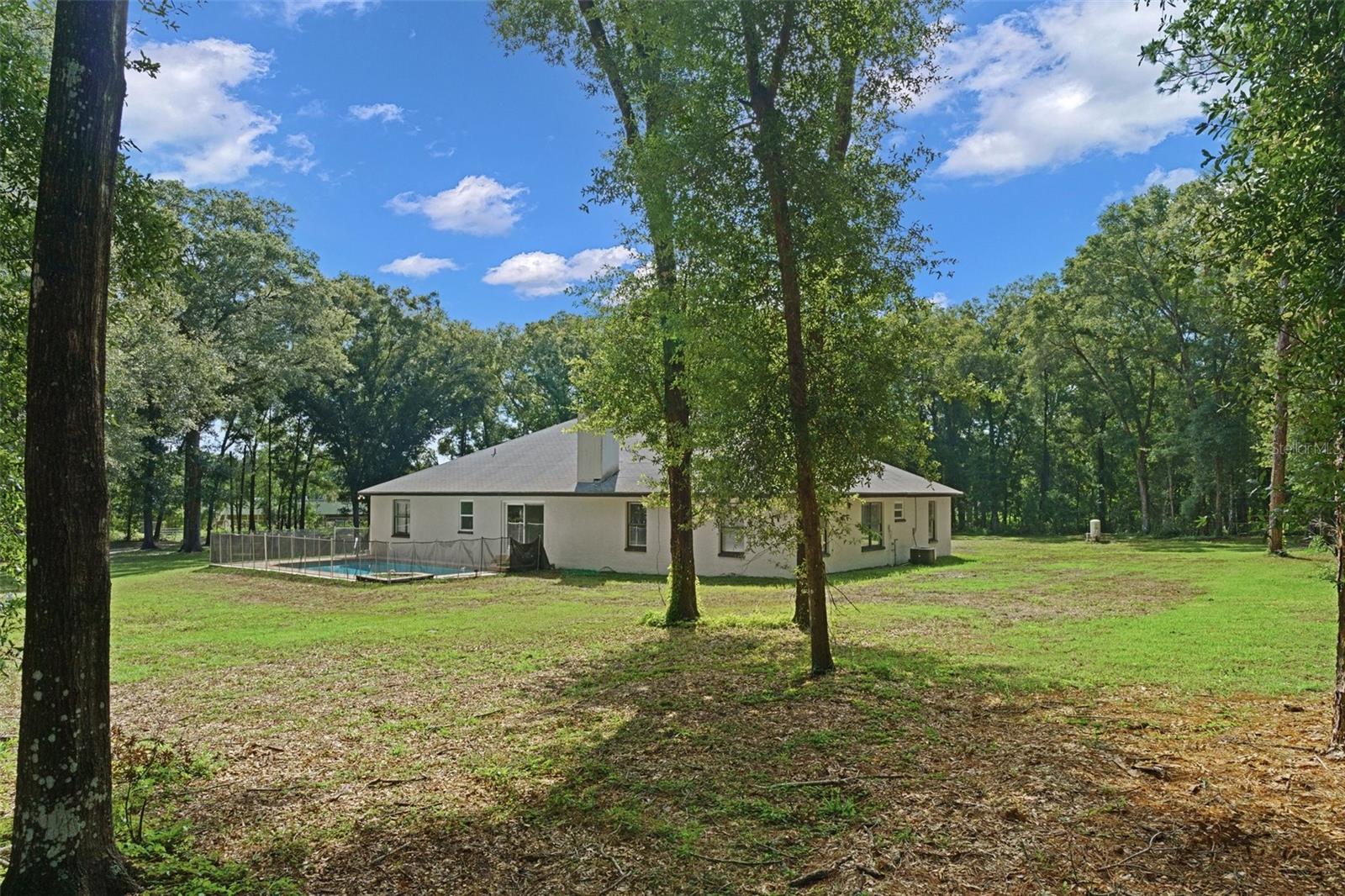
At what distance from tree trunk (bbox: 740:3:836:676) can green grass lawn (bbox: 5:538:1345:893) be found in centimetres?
81

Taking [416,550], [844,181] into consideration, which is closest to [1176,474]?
[416,550]

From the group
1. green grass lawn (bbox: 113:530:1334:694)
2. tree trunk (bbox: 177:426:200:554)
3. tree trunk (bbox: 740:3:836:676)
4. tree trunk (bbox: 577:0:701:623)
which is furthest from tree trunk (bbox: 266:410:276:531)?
tree trunk (bbox: 740:3:836:676)

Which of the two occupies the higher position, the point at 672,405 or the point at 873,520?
the point at 672,405

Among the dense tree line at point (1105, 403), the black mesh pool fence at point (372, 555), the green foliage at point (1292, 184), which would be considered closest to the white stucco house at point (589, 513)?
the black mesh pool fence at point (372, 555)

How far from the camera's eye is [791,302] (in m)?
7.66

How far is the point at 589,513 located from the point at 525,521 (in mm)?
2398

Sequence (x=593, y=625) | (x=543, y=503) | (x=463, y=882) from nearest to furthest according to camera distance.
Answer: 1. (x=463, y=882)
2. (x=593, y=625)
3. (x=543, y=503)

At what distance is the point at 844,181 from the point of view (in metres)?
7.61

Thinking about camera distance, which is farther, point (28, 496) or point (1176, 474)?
point (1176, 474)

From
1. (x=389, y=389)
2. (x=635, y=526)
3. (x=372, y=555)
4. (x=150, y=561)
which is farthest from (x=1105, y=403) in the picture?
(x=150, y=561)

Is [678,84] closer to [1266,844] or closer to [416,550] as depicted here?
[1266,844]

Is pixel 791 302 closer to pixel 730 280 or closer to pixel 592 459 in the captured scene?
pixel 730 280

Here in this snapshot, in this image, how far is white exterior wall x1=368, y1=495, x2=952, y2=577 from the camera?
20.6 metres

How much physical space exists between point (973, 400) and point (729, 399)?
19.1 ft
